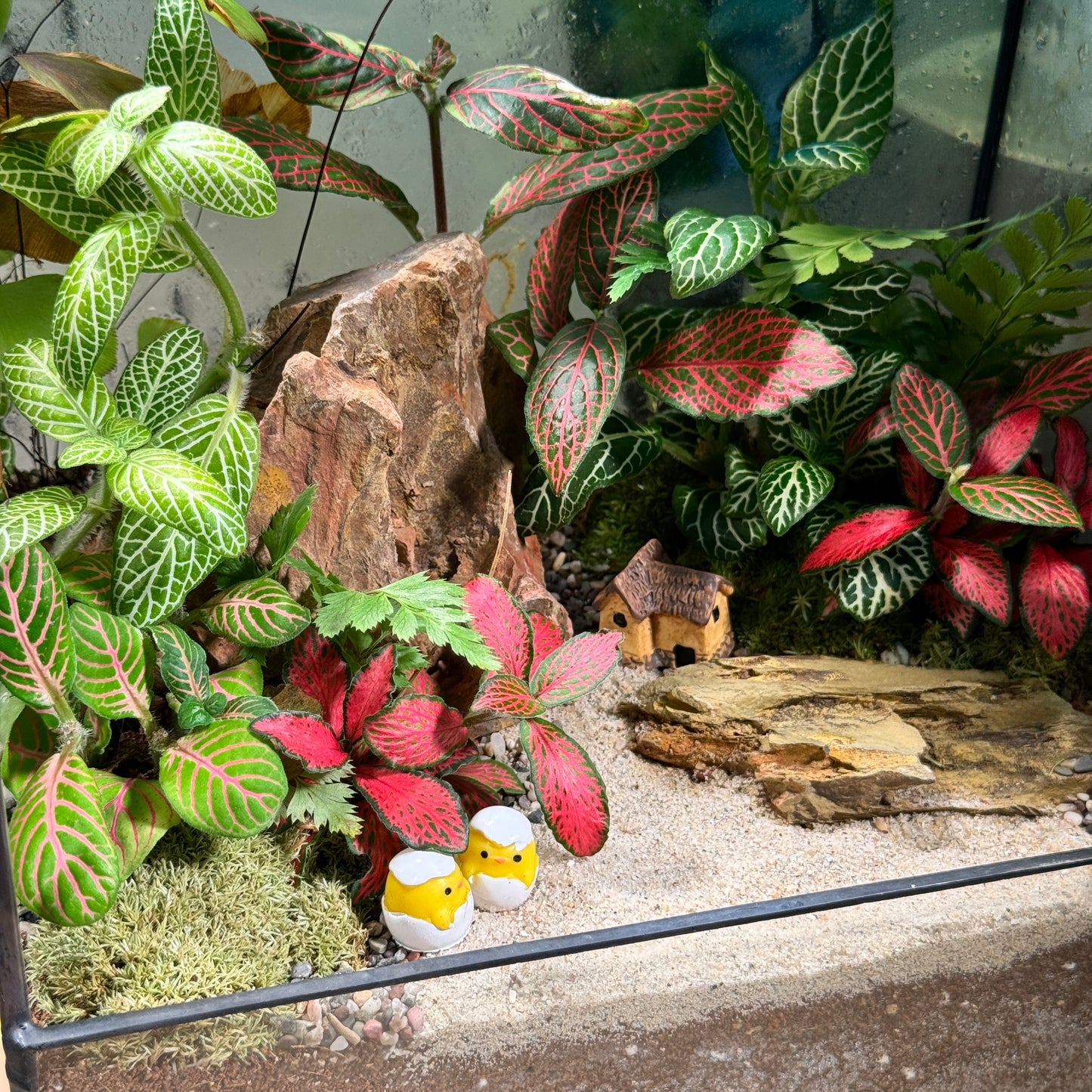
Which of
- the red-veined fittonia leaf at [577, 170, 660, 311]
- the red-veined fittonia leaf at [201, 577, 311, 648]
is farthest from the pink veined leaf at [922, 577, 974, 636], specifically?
the red-veined fittonia leaf at [201, 577, 311, 648]

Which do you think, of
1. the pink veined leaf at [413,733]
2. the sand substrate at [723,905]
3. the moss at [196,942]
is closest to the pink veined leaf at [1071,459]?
the sand substrate at [723,905]

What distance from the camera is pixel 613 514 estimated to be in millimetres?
2029

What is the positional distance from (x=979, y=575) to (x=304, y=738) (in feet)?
3.71

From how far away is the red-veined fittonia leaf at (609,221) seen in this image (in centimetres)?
165

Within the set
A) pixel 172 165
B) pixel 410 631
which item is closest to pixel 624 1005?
pixel 410 631

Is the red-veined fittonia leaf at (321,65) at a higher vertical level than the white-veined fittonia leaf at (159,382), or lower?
higher

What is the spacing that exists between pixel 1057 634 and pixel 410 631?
1.11m

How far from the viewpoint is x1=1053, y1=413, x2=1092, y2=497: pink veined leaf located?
176cm

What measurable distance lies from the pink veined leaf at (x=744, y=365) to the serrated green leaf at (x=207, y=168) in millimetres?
751

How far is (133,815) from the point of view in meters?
1.19

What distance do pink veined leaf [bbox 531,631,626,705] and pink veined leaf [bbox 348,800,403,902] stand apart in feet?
0.91

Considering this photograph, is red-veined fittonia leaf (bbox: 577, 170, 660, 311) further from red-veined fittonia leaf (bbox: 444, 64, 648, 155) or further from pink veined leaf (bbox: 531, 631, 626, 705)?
pink veined leaf (bbox: 531, 631, 626, 705)

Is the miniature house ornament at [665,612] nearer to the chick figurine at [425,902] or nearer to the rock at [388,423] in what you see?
the rock at [388,423]

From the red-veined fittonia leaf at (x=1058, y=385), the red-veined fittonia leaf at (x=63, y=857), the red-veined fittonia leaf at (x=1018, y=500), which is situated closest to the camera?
the red-veined fittonia leaf at (x=63, y=857)
